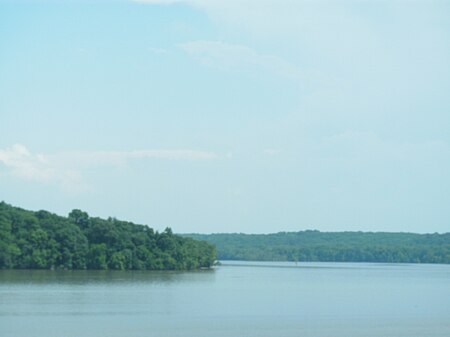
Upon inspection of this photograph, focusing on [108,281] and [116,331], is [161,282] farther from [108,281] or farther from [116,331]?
[116,331]

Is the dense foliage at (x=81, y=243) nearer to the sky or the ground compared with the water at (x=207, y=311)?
nearer to the sky

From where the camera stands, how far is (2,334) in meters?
32.0

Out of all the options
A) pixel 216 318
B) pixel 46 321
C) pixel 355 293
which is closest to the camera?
pixel 46 321

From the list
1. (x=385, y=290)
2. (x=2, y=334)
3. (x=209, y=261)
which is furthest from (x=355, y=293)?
(x=209, y=261)

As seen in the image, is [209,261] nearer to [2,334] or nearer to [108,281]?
[108,281]

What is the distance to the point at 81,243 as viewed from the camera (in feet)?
300

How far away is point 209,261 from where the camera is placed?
114500 millimetres

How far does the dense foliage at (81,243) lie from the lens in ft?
290

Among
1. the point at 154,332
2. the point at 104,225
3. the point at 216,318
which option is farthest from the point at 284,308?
the point at 104,225

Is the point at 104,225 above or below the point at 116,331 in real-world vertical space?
above

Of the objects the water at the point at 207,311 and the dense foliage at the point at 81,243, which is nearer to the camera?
the water at the point at 207,311

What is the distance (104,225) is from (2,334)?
211ft

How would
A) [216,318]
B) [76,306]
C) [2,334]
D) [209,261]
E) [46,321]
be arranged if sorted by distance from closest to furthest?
1. [2,334]
2. [46,321]
3. [216,318]
4. [76,306]
5. [209,261]

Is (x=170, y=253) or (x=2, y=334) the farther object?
(x=170, y=253)
